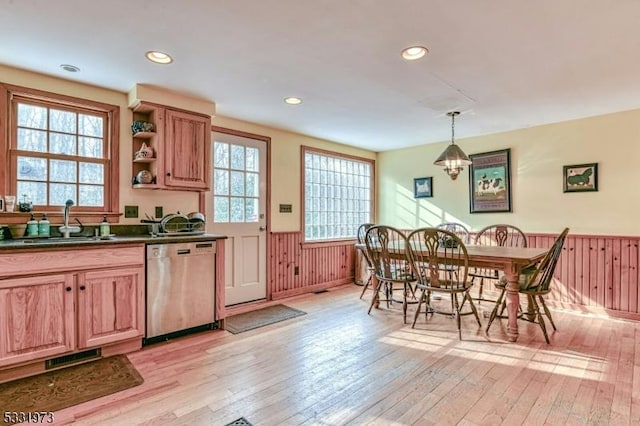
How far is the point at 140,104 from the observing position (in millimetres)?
3045

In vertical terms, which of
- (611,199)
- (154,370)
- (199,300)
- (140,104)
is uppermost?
(140,104)

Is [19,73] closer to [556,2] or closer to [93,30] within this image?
[93,30]

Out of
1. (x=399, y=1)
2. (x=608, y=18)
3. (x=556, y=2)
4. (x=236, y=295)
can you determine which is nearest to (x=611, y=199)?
(x=608, y=18)

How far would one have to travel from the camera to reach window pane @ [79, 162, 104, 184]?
300 cm

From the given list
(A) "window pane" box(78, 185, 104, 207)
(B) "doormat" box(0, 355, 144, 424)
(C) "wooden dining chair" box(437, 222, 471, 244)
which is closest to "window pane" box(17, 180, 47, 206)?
(A) "window pane" box(78, 185, 104, 207)

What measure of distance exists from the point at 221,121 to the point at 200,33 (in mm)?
1840

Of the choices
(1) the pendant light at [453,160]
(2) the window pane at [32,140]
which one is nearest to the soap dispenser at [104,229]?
(2) the window pane at [32,140]

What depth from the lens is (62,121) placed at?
A: 2906mm

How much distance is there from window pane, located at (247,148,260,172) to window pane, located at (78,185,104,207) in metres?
1.63

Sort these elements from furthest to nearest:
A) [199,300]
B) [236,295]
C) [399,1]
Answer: [236,295] < [199,300] < [399,1]

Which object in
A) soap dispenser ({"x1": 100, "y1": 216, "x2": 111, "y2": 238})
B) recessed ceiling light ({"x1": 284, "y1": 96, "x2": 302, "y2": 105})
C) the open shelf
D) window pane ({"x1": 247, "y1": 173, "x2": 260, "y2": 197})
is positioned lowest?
soap dispenser ({"x1": 100, "y1": 216, "x2": 111, "y2": 238})

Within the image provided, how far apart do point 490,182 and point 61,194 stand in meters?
4.86

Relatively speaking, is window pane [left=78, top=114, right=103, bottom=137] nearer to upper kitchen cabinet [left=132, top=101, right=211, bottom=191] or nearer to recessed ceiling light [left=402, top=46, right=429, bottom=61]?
upper kitchen cabinet [left=132, top=101, right=211, bottom=191]

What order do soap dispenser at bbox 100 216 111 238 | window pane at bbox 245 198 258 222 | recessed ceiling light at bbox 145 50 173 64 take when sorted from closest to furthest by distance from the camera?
recessed ceiling light at bbox 145 50 173 64, soap dispenser at bbox 100 216 111 238, window pane at bbox 245 198 258 222
